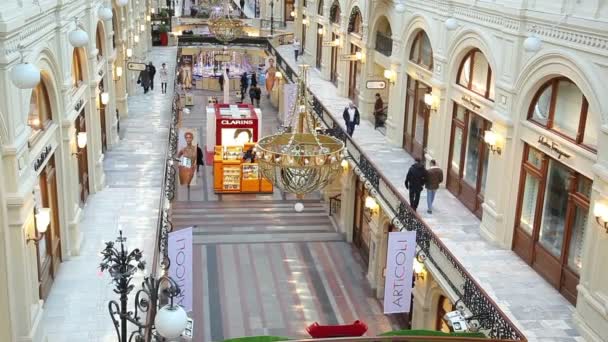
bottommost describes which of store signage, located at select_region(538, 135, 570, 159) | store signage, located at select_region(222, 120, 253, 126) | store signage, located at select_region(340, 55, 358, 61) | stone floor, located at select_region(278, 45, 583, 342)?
store signage, located at select_region(222, 120, 253, 126)

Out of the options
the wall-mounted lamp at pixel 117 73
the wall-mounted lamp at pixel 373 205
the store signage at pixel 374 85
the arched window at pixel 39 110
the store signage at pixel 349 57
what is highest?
the arched window at pixel 39 110

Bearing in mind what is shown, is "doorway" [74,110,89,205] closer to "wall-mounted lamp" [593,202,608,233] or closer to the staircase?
the staircase

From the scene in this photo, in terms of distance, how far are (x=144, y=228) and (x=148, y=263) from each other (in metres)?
1.57

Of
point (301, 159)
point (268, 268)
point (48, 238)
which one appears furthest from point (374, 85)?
point (301, 159)

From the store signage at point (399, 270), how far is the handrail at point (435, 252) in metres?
0.27

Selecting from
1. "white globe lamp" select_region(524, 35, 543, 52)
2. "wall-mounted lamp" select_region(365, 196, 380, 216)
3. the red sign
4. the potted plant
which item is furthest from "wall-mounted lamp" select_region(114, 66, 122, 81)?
the potted plant

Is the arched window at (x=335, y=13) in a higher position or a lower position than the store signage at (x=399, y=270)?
higher

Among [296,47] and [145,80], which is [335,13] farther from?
[145,80]

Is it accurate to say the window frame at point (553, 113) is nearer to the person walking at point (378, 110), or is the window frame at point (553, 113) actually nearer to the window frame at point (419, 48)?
the window frame at point (419, 48)

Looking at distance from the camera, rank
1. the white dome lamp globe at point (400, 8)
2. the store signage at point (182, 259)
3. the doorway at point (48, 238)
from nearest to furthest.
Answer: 1. the doorway at point (48, 238)
2. the store signage at point (182, 259)
3. the white dome lamp globe at point (400, 8)

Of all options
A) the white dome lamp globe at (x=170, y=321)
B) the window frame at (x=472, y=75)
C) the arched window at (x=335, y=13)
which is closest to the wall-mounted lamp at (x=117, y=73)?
the arched window at (x=335, y=13)

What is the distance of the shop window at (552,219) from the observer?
10.7 m

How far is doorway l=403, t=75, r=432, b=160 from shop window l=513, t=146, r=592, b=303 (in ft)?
16.6

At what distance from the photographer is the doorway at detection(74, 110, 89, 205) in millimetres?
13720
